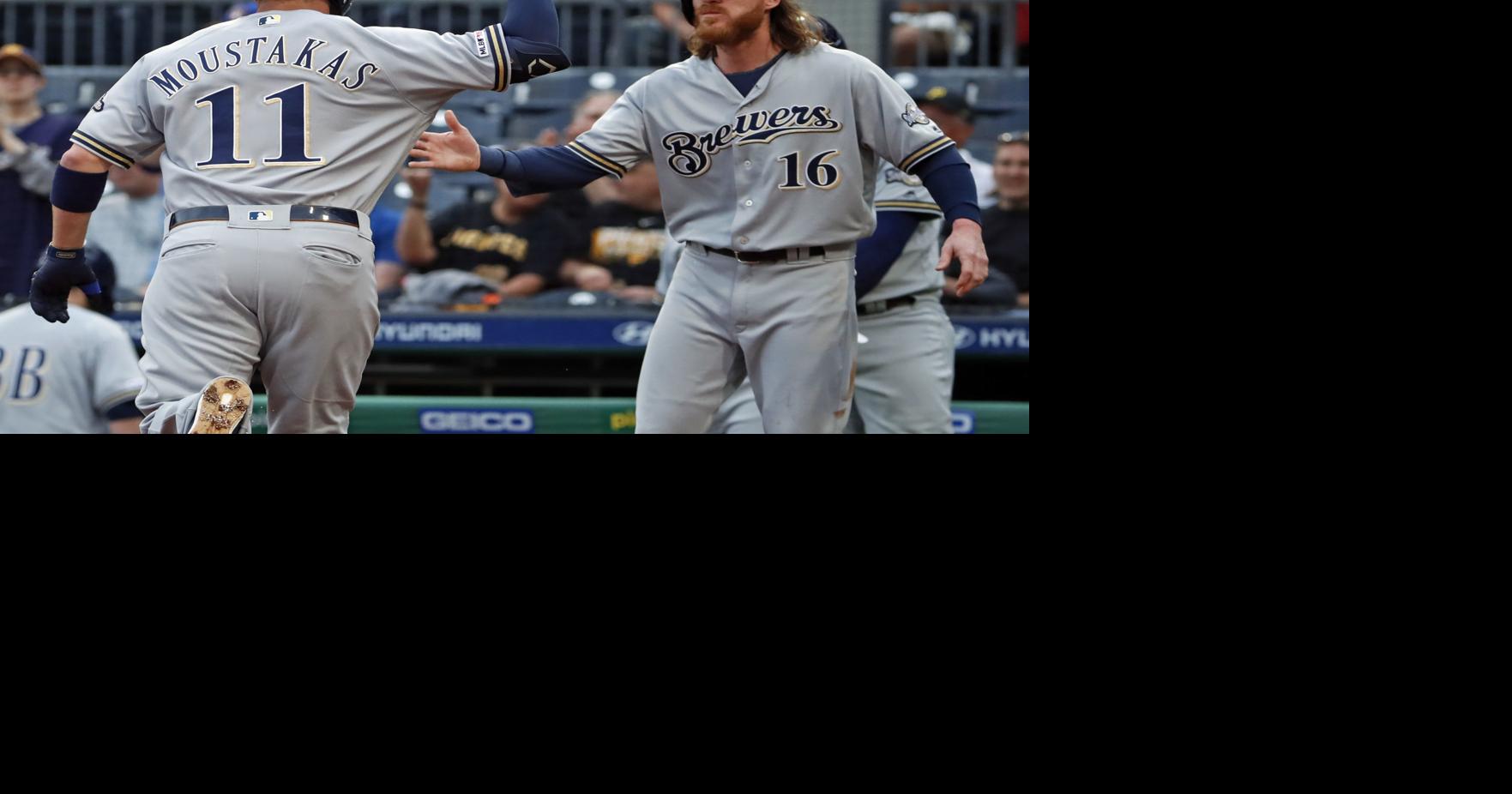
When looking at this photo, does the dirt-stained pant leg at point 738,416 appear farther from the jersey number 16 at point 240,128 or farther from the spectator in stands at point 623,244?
the jersey number 16 at point 240,128

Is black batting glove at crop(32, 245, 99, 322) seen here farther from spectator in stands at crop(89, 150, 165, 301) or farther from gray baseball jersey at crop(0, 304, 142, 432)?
spectator in stands at crop(89, 150, 165, 301)

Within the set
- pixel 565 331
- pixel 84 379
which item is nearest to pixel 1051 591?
pixel 84 379

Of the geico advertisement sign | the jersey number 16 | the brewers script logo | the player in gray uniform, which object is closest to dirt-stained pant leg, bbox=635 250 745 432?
the brewers script logo

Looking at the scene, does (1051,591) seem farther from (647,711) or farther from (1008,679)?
(647,711)

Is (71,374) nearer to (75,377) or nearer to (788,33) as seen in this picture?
(75,377)

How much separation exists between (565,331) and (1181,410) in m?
3.08

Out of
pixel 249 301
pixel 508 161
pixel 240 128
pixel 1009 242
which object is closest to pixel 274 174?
pixel 240 128

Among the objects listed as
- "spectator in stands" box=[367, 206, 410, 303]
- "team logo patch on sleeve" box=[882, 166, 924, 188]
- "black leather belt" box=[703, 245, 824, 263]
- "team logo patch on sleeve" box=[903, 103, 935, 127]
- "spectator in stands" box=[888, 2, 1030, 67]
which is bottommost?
"black leather belt" box=[703, 245, 824, 263]

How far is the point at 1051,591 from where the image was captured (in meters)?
2.52

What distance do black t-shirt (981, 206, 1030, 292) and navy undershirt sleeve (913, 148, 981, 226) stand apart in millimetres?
2110

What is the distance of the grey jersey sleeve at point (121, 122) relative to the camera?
317 centimetres

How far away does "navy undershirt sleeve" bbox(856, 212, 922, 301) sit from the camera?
3.93 meters

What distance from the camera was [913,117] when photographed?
11.0 ft

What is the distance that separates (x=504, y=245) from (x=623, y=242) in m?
0.42
